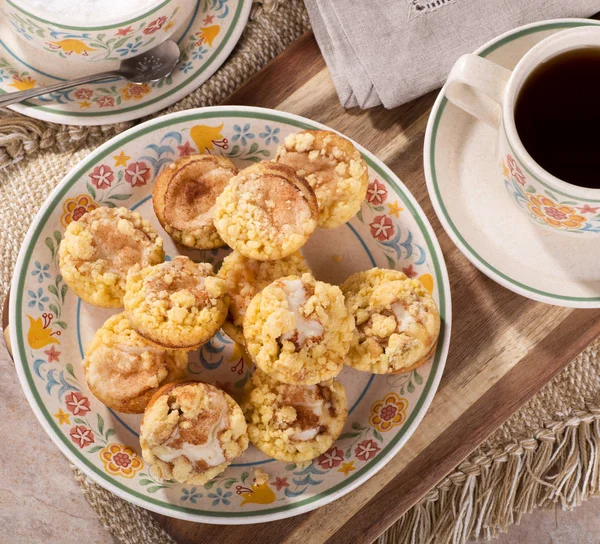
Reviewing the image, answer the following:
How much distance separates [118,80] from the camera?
136 centimetres

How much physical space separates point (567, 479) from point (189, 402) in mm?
939

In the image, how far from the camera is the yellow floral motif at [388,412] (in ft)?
4.22

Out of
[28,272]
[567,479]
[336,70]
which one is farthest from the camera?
[567,479]

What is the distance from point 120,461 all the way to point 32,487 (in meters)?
0.54

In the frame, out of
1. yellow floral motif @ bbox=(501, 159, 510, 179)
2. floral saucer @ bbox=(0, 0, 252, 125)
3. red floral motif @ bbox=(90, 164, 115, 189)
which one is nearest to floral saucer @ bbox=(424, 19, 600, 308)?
yellow floral motif @ bbox=(501, 159, 510, 179)

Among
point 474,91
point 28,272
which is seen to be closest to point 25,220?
point 28,272

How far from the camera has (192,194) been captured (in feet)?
4.14

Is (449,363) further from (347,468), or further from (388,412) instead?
(347,468)

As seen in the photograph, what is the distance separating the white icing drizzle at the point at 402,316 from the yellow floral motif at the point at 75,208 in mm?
612

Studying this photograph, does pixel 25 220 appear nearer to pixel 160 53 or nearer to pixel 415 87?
pixel 160 53

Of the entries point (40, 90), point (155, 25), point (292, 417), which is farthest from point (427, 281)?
point (40, 90)

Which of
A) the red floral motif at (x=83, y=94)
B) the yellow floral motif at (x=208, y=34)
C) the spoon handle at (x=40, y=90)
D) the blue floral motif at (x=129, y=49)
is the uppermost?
the blue floral motif at (x=129, y=49)

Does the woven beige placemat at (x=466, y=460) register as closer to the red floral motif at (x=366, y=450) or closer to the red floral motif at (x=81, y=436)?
the red floral motif at (x=81, y=436)

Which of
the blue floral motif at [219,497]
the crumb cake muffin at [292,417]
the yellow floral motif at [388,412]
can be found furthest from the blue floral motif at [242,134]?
the blue floral motif at [219,497]
